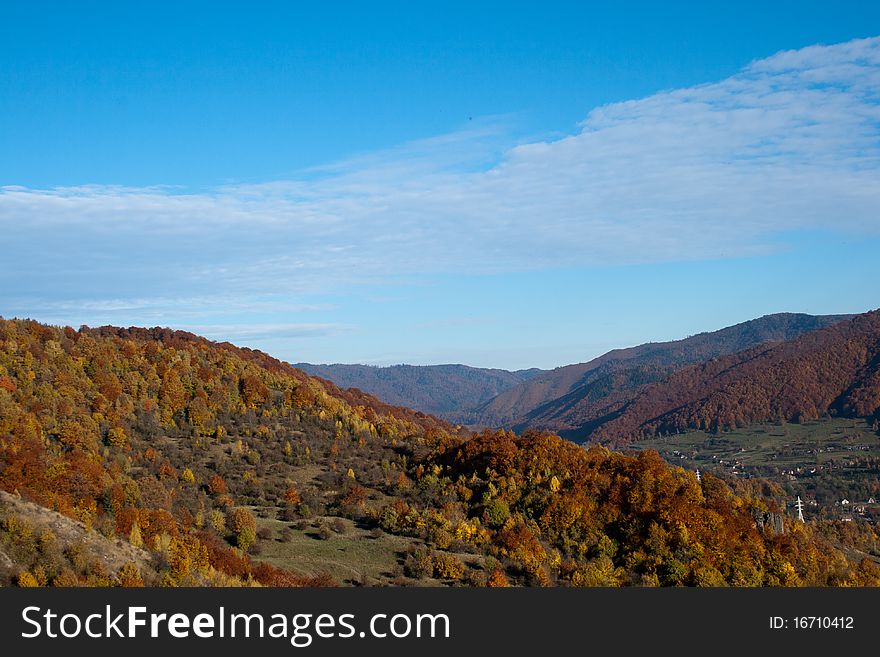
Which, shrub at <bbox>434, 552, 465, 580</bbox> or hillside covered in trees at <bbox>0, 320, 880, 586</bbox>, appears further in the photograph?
shrub at <bbox>434, 552, 465, 580</bbox>

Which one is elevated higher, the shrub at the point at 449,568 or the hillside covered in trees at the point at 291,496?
the hillside covered in trees at the point at 291,496

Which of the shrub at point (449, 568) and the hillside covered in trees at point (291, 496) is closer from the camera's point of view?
the hillside covered in trees at point (291, 496)

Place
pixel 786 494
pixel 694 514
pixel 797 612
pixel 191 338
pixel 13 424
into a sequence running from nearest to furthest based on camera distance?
pixel 797 612 < pixel 694 514 < pixel 13 424 < pixel 191 338 < pixel 786 494

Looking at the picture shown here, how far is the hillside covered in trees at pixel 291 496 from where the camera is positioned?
40.2 meters

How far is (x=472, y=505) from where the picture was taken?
198 ft

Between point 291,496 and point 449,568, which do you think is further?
point 291,496

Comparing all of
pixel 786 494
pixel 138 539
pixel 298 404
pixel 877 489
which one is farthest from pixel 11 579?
pixel 877 489

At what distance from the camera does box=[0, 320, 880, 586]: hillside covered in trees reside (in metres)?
40.2

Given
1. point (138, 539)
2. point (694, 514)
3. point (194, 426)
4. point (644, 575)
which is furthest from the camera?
point (194, 426)

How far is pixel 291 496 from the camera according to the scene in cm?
6134

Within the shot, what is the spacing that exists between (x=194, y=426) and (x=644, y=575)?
47300 millimetres

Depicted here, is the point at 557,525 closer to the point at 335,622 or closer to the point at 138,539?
the point at 138,539

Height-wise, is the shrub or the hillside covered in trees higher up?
the hillside covered in trees

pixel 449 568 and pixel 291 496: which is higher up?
pixel 291 496
